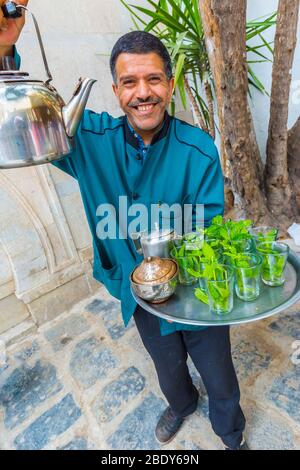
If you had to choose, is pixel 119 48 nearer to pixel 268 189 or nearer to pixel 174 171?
pixel 174 171

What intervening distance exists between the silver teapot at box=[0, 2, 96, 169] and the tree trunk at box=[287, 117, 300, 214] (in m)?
2.44

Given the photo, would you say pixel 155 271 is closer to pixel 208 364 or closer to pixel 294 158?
pixel 208 364

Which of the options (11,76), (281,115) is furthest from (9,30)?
(281,115)

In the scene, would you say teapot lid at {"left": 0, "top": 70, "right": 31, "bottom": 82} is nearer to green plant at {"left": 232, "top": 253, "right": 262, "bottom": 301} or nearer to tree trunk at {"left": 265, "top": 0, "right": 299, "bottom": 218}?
green plant at {"left": 232, "top": 253, "right": 262, "bottom": 301}

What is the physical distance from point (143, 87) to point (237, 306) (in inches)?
32.5

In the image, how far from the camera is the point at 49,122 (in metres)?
0.86

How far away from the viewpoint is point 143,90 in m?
1.00

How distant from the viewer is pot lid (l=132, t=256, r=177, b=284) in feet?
3.15

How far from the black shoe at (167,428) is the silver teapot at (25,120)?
56.3 inches

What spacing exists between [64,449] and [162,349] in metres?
0.87

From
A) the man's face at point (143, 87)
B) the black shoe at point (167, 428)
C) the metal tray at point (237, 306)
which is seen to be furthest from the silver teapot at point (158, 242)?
the black shoe at point (167, 428)

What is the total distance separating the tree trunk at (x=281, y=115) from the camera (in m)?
2.03

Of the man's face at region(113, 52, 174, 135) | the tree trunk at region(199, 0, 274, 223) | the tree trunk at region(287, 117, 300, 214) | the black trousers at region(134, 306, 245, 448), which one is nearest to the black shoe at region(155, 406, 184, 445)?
the black trousers at region(134, 306, 245, 448)

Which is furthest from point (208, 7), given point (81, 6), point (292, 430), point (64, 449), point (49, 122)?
point (64, 449)
